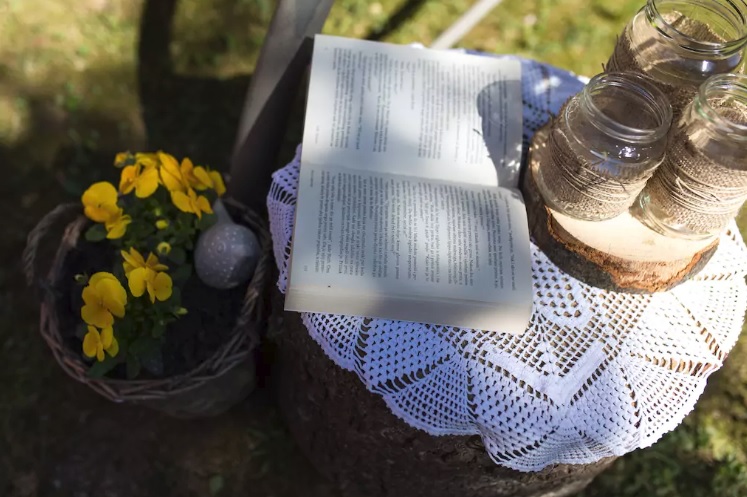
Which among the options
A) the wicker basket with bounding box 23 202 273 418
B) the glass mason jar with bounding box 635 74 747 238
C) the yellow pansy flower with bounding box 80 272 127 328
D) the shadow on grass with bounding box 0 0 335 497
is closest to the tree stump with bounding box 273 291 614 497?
the wicker basket with bounding box 23 202 273 418

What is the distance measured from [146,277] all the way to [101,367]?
245 mm

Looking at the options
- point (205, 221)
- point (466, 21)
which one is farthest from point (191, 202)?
point (466, 21)

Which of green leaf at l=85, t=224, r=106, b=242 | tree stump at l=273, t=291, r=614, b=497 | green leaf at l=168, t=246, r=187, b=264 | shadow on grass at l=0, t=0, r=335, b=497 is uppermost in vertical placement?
green leaf at l=85, t=224, r=106, b=242

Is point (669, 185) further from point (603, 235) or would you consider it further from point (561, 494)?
point (561, 494)

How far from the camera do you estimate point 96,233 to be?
60.8 inches

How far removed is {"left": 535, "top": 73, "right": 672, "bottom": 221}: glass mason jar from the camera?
1078 mm

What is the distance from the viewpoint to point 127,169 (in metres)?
1.52

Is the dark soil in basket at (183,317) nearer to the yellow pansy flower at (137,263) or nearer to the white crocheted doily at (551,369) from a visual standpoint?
the yellow pansy flower at (137,263)

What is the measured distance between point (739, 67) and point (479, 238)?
544 mm

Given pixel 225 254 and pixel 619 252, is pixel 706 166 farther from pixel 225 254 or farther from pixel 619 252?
pixel 225 254

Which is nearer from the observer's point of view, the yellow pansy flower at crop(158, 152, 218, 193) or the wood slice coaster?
the wood slice coaster

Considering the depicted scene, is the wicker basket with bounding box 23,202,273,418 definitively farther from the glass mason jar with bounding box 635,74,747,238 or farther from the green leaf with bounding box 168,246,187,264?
the glass mason jar with bounding box 635,74,747,238

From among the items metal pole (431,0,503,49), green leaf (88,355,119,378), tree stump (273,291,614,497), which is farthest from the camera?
metal pole (431,0,503,49)

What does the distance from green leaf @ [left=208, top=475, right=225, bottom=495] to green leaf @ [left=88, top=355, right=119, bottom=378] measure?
23.1 inches
